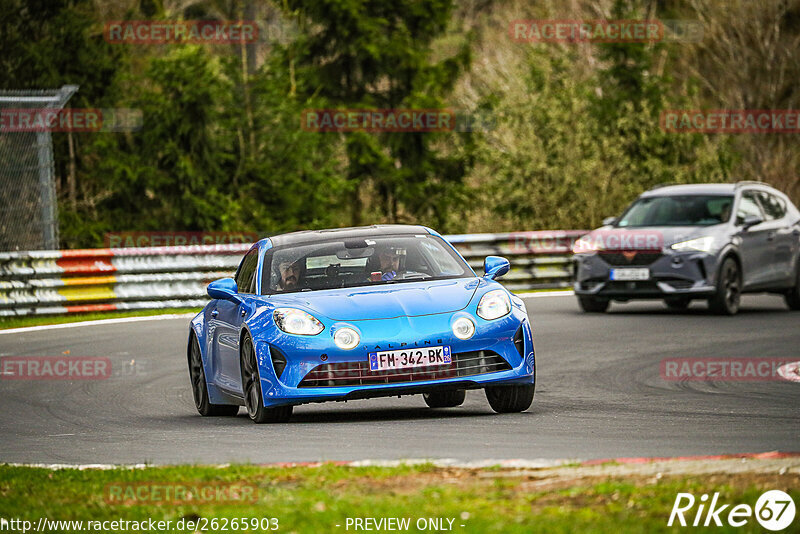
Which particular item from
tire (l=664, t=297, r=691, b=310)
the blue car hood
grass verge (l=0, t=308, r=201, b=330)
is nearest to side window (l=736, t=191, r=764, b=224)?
tire (l=664, t=297, r=691, b=310)

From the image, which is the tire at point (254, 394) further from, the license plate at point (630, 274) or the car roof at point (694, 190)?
the car roof at point (694, 190)

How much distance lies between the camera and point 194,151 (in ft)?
103

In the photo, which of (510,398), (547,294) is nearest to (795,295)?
(547,294)

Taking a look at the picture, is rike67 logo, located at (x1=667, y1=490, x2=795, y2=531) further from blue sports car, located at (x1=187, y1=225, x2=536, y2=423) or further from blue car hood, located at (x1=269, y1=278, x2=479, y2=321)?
blue car hood, located at (x1=269, y1=278, x2=479, y2=321)

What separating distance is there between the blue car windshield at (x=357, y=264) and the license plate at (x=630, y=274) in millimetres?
8282

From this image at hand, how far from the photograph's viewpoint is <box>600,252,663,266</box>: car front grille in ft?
63.9

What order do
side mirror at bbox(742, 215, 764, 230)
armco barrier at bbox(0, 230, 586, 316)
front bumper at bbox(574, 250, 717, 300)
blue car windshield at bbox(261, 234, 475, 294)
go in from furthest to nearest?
1. armco barrier at bbox(0, 230, 586, 316)
2. side mirror at bbox(742, 215, 764, 230)
3. front bumper at bbox(574, 250, 717, 300)
4. blue car windshield at bbox(261, 234, 475, 294)

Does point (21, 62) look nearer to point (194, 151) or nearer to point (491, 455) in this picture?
point (194, 151)

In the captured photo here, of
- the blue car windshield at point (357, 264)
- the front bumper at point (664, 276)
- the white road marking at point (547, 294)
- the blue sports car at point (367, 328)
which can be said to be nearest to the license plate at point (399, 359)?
the blue sports car at point (367, 328)

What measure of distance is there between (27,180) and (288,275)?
11204mm

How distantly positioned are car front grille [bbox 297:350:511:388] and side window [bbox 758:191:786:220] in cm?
1145

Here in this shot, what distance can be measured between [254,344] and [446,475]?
3.46 metres

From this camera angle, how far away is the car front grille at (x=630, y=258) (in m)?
19.5

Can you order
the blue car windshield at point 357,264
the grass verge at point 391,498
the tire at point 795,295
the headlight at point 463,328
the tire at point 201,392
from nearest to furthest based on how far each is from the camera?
the grass verge at point 391,498 → the headlight at point 463,328 → the blue car windshield at point 357,264 → the tire at point 201,392 → the tire at point 795,295
